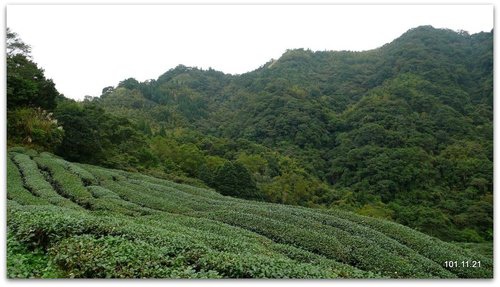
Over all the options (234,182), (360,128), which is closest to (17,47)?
(234,182)

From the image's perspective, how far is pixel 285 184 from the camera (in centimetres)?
5159

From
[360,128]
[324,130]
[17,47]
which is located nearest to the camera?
[17,47]

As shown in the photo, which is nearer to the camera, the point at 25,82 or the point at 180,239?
the point at 180,239

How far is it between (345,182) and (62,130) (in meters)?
43.9

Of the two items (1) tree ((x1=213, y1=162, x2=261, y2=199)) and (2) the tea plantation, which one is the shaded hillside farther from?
(2) the tea plantation

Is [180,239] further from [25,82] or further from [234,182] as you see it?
[234,182]

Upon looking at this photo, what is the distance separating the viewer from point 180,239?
10281 millimetres

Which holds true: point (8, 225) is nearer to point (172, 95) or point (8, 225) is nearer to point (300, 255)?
point (300, 255)

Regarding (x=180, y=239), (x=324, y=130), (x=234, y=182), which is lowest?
(x=234, y=182)

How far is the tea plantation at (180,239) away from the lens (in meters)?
8.79

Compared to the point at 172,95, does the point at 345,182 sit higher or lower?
lower

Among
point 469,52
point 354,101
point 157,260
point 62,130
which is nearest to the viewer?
point 157,260

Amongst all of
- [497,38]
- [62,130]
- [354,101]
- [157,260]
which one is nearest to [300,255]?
[157,260]

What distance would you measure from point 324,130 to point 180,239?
7149cm
